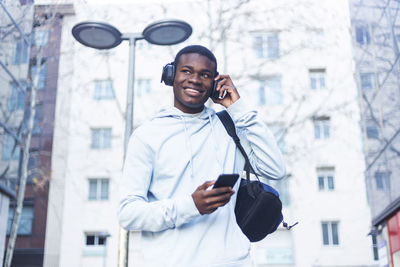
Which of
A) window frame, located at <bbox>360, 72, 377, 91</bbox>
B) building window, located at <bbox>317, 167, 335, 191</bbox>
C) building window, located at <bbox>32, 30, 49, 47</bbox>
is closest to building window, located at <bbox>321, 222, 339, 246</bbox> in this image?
building window, located at <bbox>317, 167, 335, 191</bbox>

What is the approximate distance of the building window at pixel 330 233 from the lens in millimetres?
24672

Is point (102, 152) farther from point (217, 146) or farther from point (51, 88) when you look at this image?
point (217, 146)

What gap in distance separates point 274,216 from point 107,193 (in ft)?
81.8

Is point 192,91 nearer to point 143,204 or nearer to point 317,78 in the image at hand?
point 143,204

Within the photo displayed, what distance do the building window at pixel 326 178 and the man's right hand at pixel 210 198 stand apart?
24.5 m

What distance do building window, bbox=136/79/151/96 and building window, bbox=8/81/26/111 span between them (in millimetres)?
14183

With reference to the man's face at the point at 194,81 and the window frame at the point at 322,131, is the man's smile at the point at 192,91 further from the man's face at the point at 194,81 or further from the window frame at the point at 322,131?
the window frame at the point at 322,131

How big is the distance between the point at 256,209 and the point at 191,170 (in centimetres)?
34

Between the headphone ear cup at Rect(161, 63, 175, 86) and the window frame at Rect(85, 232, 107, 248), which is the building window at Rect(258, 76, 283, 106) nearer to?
the window frame at Rect(85, 232, 107, 248)

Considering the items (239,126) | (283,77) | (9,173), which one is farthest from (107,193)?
(239,126)

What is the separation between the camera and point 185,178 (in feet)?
7.13

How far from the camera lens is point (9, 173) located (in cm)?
1202

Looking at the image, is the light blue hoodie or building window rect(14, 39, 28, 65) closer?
the light blue hoodie

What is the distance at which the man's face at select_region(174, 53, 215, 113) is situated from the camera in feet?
7.79
